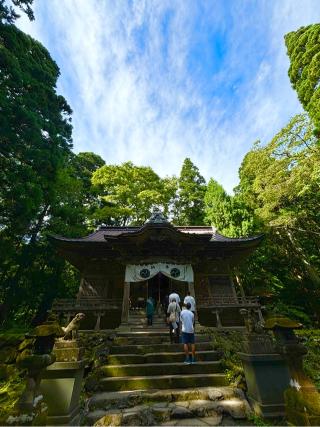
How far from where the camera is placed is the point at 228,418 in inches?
166

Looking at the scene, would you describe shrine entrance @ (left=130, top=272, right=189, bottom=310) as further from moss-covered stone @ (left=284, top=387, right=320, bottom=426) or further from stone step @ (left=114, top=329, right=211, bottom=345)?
moss-covered stone @ (left=284, top=387, right=320, bottom=426)

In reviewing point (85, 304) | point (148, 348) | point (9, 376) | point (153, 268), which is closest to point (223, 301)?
point (153, 268)

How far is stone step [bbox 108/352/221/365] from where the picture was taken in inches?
251

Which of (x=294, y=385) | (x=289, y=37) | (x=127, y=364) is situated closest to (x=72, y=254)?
(x=127, y=364)

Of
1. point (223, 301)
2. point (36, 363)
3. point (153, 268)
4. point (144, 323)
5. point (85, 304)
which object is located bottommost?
point (36, 363)

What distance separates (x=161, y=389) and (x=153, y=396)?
54 centimetres

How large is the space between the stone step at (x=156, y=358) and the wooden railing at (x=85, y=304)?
153 inches

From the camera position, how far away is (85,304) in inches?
437

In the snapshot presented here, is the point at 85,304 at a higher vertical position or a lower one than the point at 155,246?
lower

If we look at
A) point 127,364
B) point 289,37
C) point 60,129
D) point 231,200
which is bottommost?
point 127,364

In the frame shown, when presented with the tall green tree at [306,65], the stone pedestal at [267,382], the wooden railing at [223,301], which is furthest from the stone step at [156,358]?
the tall green tree at [306,65]

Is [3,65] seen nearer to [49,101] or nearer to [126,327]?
[49,101]

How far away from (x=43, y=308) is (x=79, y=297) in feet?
20.6

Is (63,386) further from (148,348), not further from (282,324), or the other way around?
(282,324)
